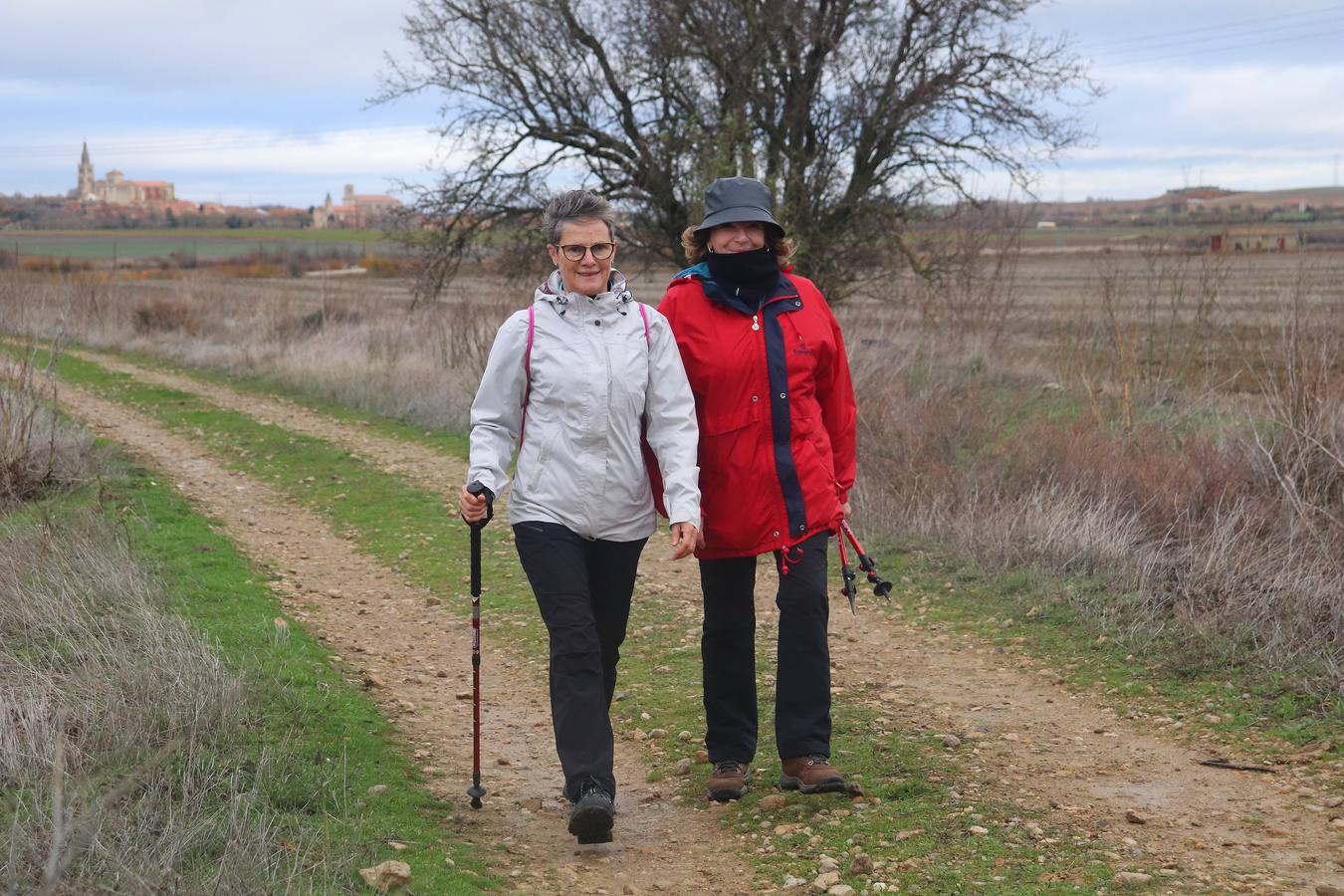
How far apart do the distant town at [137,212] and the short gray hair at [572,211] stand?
7428 centimetres

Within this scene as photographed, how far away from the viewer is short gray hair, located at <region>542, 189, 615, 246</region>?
4.53 m

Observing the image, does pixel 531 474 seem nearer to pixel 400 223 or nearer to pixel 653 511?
pixel 653 511

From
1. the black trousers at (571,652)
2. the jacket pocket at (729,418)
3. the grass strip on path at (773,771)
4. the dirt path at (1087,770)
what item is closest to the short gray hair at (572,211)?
the jacket pocket at (729,418)

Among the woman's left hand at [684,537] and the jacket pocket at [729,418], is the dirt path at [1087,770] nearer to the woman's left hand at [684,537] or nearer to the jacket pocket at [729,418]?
the woman's left hand at [684,537]

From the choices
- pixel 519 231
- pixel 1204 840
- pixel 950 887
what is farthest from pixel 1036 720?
pixel 519 231

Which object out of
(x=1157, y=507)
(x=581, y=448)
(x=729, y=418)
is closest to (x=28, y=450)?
(x=581, y=448)

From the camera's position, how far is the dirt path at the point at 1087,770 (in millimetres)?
4250

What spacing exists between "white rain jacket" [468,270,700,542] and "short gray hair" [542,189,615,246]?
0.59ft

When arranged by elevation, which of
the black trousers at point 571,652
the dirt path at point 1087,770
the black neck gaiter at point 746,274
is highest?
the black neck gaiter at point 746,274

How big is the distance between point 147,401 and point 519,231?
241 inches

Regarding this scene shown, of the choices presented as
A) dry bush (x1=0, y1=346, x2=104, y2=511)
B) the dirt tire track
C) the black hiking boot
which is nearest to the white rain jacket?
the black hiking boot

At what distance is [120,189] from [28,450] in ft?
546

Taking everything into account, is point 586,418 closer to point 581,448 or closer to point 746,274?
point 581,448

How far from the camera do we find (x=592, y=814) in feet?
14.2
